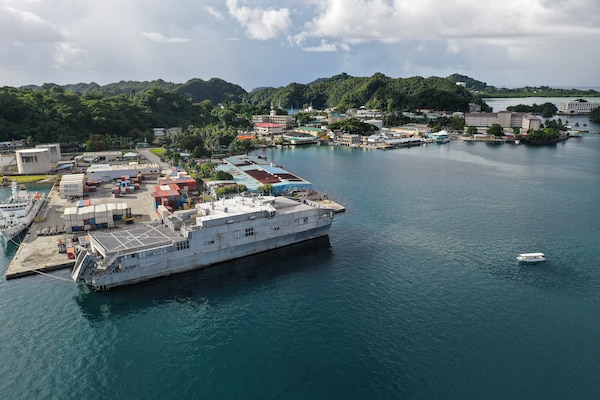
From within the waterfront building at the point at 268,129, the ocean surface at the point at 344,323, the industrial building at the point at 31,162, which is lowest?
the ocean surface at the point at 344,323

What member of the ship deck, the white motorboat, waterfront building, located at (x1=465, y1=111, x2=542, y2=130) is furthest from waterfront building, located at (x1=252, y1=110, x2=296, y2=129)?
the white motorboat

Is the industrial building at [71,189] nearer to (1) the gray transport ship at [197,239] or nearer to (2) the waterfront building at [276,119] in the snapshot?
(1) the gray transport ship at [197,239]

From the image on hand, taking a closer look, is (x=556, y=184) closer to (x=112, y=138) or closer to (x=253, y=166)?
(x=253, y=166)

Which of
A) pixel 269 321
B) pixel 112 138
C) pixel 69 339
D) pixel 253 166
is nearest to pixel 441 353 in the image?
pixel 269 321

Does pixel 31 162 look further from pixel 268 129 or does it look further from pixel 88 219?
pixel 268 129

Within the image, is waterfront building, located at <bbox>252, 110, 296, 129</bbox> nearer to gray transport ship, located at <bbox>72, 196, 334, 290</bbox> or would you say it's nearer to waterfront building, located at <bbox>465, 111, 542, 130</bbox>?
waterfront building, located at <bbox>465, 111, 542, 130</bbox>

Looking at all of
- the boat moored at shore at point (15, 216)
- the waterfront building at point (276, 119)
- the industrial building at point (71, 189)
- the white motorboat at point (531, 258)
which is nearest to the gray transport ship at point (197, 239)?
the boat moored at shore at point (15, 216)

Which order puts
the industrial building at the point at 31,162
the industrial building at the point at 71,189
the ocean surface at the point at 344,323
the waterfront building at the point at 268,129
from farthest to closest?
the waterfront building at the point at 268,129 < the industrial building at the point at 31,162 < the industrial building at the point at 71,189 < the ocean surface at the point at 344,323
